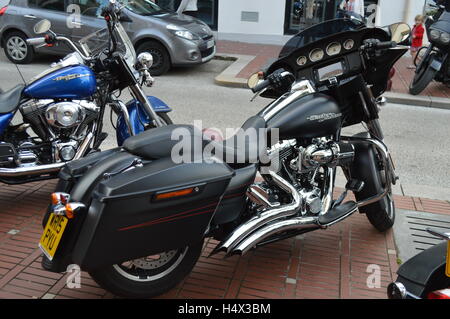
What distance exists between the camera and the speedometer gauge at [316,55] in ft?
12.3

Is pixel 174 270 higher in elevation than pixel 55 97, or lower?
lower

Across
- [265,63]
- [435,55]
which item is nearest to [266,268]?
[265,63]

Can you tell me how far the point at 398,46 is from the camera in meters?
3.64

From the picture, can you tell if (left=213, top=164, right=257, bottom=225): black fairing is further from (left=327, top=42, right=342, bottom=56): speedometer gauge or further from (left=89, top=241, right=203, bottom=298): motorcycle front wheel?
(left=327, top=42, right=342, bottom=56): speedometer gauge

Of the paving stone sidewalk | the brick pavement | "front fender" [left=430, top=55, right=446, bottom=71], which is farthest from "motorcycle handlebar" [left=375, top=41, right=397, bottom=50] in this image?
"front fender" [left=430, top=55, right=446, bottom=71]

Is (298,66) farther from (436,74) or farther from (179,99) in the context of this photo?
(436,74)

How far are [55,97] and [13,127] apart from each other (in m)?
0.47

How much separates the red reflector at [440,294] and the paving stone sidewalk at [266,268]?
48.5 inches

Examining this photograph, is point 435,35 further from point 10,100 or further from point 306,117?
point 10,100

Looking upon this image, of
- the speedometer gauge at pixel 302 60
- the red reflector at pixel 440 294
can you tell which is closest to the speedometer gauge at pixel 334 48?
the speedometer gauge at pixel 302 60

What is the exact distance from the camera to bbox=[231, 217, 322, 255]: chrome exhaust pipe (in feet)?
10.5

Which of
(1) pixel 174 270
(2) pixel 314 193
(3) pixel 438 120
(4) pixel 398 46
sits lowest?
(3) pixel 438 120

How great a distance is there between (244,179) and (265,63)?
665 cm
